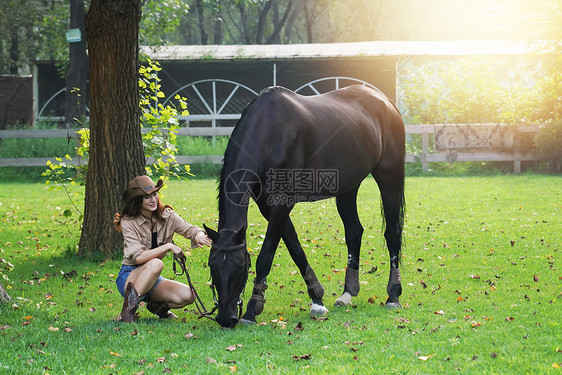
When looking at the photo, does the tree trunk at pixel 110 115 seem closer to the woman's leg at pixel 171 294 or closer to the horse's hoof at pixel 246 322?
the woman's leg at pixel 171 294

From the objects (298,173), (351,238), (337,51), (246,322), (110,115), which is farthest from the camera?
(337,51)

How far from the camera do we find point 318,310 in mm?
5574

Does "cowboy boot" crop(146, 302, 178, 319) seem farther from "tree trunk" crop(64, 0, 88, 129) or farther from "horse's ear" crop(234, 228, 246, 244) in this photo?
"tree trunk" crop(64, 0, 88, 129)

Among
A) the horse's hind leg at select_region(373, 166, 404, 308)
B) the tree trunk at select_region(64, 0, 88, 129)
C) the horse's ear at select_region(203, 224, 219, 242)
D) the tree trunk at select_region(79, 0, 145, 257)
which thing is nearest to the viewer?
the horse's ear at select_region(203, 224, 219, 242)

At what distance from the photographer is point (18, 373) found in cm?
406

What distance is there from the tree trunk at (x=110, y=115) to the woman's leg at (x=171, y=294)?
253 centimetres

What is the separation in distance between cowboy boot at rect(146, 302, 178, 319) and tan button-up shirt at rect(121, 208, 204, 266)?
379mm

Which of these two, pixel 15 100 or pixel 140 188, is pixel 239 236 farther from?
pixel 15 100

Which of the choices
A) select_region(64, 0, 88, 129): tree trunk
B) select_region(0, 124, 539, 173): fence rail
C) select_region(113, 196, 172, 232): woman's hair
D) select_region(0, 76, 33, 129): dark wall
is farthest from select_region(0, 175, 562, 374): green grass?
select_region(0, 76, 33, 129): dark wall

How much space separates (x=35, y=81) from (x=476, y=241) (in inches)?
753

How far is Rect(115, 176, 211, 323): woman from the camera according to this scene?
5195mm

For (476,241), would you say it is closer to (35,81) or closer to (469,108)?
(469,108)

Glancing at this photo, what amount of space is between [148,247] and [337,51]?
60.9ft

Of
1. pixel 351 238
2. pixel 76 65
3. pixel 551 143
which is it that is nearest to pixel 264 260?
pixel 351 238
